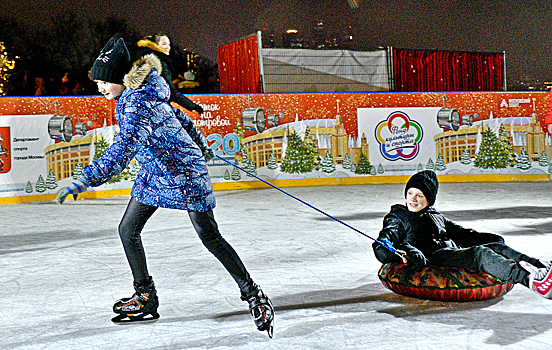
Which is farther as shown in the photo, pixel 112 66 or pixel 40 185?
pixel 40 185

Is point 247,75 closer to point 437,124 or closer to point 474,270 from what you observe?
point 437,124

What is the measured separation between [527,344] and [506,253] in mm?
530

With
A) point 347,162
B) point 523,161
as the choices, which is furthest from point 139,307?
point 523,161

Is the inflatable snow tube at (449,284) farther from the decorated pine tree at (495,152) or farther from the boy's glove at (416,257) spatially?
the decorated pine tree at (495,152)

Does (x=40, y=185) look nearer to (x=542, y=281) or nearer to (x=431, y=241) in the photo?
(x=431, y=241)

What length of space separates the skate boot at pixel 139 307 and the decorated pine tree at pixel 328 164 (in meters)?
8.32

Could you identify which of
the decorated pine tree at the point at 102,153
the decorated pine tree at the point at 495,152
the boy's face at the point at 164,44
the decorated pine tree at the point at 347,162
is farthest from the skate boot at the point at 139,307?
the decorated pine tree at the point at 495,152

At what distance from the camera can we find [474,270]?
126 inches

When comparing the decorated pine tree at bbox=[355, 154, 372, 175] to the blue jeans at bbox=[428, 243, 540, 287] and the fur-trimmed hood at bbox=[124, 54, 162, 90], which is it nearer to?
the blue jeans at bbox=[428, 243, 540, 287]

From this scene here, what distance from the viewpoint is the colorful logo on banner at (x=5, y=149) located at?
31.9 ft

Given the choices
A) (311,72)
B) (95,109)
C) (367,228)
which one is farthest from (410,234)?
(311,72)

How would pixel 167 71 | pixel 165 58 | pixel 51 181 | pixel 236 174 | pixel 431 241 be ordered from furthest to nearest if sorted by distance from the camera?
1. pixel 236 174
2. pixel 51 181
3. pixel 165 58
4. pixel 167 71
5. pixel 431 241

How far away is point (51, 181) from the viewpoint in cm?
1002

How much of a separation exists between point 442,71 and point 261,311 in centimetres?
1675
